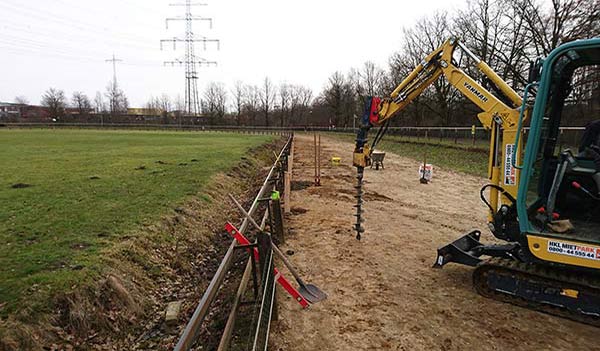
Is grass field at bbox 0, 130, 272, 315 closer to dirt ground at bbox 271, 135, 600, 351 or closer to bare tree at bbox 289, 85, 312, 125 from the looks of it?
dirt ground at bbox 271, 135, 600, 351

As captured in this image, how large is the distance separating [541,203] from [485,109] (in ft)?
4.87

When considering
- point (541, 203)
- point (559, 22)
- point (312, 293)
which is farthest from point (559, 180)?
point (559, 22)

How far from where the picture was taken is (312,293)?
190 inches

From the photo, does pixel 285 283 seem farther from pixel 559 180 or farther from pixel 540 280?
pixel 559 180

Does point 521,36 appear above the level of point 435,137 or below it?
above

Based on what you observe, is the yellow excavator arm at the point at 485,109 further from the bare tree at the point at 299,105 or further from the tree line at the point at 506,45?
the bare tree at the point at 299,105

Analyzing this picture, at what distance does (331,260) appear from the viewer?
6105 mm

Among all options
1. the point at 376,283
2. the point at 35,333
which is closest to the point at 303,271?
the point at 376,283

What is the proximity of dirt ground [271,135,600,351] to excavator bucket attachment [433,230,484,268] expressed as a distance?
282mm

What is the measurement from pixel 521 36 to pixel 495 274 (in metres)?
30.5

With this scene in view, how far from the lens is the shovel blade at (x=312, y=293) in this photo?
470 cm

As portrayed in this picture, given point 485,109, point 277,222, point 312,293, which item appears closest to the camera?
point 312,293

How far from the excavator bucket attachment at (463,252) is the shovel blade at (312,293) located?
1.94 meters

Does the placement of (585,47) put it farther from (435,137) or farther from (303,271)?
(435,137)
